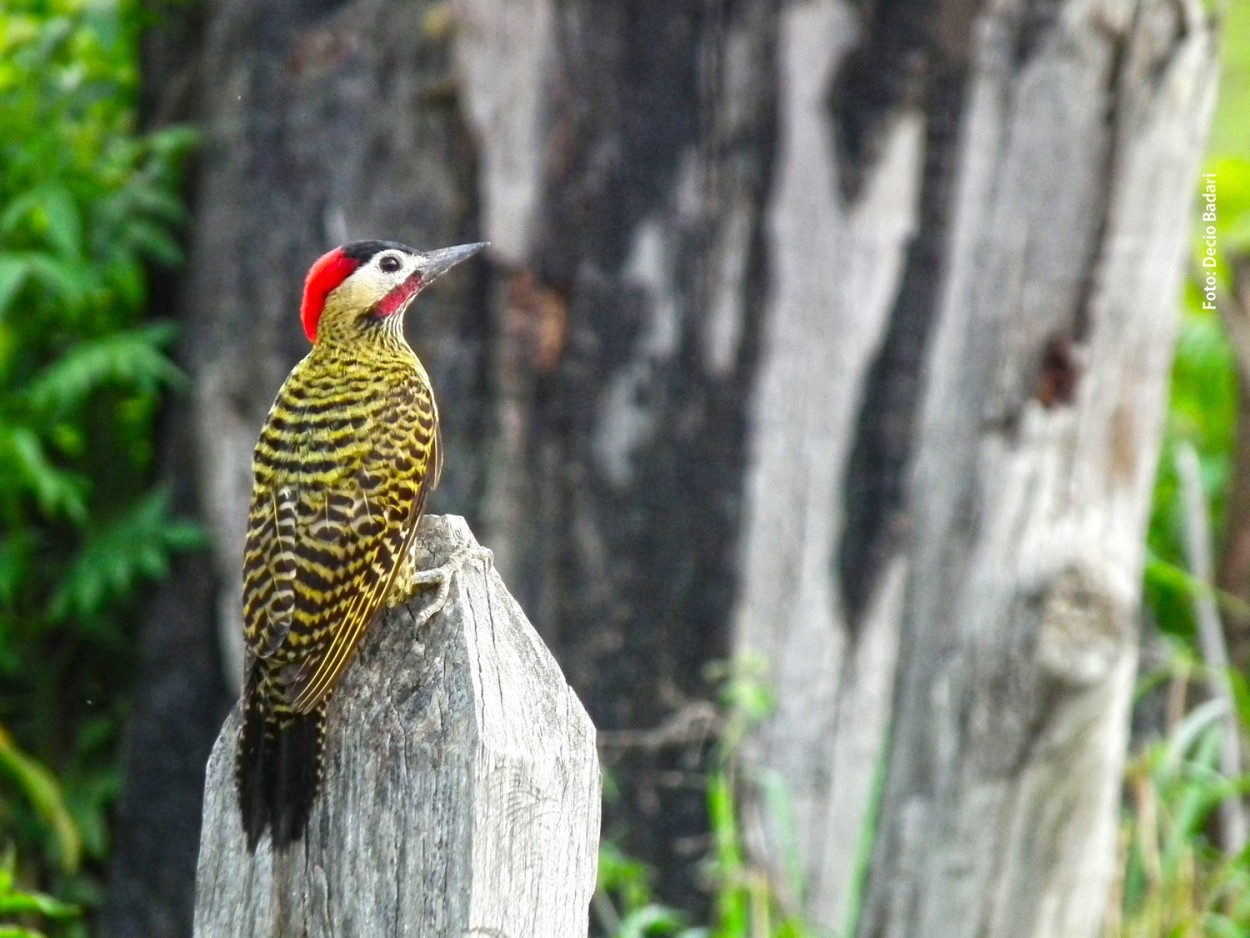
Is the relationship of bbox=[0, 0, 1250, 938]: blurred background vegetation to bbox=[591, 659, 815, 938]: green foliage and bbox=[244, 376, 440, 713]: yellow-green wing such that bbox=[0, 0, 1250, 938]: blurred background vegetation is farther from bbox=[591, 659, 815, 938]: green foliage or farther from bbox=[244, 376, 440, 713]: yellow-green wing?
bbox=[244, 376, 440, 713]: yellow-green wing

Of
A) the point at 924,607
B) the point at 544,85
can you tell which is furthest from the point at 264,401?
the point at 924,607

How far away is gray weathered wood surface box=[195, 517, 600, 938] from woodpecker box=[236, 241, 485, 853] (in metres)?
0.06

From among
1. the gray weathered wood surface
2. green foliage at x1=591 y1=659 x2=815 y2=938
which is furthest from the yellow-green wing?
green foliage at x1=591 y1=659 x2=815 y2=938

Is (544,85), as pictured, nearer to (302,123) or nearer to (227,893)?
(302,123)

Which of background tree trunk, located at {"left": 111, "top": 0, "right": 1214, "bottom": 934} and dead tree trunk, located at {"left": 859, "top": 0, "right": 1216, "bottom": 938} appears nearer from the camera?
dead tree trunk, located at {"left": 859, "top": 0, "right": 1216, "bottom": 938}

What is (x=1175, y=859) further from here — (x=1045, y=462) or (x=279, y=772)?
(x=279, y=772)

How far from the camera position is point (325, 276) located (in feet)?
11.3

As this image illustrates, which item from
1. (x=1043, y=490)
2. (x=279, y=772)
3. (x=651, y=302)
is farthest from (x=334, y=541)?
(x=651, y=302)

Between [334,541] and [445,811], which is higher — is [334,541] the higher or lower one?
the higher one

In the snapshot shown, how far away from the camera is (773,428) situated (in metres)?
5.84

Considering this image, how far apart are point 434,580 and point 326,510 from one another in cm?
34

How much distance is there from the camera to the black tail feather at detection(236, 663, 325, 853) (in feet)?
6.71

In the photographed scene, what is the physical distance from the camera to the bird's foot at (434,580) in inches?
85.9

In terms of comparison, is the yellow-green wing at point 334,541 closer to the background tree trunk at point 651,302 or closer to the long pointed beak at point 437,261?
the long pointed beak at point 437,261
